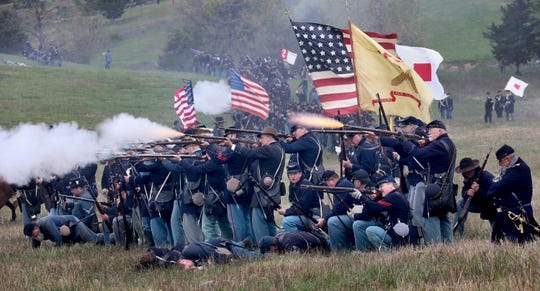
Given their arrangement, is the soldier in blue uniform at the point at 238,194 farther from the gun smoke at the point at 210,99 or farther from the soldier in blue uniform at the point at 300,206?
the gun smoke at the point at 210,99

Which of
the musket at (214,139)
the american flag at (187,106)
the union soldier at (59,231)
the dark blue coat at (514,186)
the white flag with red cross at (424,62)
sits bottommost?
the union soldier at (59,231)

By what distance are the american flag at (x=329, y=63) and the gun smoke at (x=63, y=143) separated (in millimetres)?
2853

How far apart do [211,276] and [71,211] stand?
27.2 ft

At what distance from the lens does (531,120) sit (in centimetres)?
4638

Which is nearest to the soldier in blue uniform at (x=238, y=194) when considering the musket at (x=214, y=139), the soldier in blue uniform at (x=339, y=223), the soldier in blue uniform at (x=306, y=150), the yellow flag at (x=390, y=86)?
the musket at (x=214, y=139)

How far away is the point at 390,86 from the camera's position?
13.3 meters

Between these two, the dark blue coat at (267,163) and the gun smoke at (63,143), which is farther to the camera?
the gun smoke at (63,143)

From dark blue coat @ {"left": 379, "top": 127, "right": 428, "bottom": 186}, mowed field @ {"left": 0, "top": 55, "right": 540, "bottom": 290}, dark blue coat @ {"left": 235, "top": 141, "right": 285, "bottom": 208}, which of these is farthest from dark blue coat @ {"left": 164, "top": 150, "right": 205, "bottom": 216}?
dark blue coat @ {"left": 379, "top": 127, "right": 428, "bottom": 186}

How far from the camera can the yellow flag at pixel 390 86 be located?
1323 cm

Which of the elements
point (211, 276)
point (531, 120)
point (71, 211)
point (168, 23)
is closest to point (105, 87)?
point (531, 120)

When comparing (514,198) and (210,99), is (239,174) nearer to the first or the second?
(514,198)

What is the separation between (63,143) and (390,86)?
20.2 ft

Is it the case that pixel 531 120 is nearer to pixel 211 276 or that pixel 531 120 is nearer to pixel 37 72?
pixel 37 72

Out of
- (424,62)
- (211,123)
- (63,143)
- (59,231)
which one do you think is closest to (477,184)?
(424,62)
